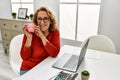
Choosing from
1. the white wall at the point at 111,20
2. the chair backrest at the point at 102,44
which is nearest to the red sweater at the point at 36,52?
the chair backrest at the point at 102,44

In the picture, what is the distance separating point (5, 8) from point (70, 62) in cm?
336

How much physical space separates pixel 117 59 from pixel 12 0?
3345 millimetres

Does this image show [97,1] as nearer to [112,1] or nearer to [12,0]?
[112,1]

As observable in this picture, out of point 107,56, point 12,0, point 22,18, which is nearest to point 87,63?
point 107,56

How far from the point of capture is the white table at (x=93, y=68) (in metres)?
1.08

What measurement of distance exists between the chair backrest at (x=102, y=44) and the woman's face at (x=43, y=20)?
0.79 meters

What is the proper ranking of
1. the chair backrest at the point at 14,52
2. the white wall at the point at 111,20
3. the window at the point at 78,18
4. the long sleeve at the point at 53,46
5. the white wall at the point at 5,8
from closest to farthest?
1. the long sleeve at the point at 53,46
2. the chair backrest at the point at 14,52
3. the white wall at the point at 111,20
4. the window at the point at 78,18
5. the white wall at the point at 5,8

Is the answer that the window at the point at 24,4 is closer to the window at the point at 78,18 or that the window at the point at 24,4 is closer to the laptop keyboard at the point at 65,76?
the window at the point at 78,18

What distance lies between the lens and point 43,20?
143cm

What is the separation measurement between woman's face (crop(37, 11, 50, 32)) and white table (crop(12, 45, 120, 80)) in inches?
13.9

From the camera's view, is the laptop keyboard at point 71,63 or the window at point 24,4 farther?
the window at point 24,4

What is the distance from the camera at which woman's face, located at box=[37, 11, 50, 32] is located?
143 cm

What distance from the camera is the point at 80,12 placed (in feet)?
9.08

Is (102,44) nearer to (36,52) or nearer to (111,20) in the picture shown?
(111,20)
